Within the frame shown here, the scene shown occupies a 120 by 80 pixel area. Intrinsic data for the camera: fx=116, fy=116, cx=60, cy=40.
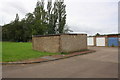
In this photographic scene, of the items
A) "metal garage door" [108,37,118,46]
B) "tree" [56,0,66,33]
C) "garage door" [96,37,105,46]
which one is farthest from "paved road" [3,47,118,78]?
"tree" [56,0,66,33]

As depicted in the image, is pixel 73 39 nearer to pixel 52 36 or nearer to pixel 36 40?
pixel 52 36

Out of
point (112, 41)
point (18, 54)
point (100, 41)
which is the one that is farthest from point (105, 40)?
point (18, 54)

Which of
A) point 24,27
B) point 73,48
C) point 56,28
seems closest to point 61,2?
point 56,28

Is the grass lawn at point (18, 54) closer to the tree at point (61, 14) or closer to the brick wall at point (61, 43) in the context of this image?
the brick wall at point (61, 43)

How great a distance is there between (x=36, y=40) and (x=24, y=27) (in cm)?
4226

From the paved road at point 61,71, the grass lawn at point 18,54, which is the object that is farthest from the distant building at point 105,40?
the paved road at point 61,71

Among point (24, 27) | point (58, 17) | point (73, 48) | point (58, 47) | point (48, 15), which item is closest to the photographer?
point (58, 47)

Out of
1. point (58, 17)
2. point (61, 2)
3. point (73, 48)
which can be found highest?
point (61, 2)

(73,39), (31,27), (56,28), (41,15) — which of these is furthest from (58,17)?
(73,39)

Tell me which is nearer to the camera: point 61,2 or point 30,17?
point 61,2

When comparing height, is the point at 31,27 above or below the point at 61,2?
below

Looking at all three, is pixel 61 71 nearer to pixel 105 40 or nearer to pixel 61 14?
pixel 105 40

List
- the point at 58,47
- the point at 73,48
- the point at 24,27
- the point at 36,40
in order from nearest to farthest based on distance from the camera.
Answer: the point at 58,47 < the point at 73,48 < the point at 36,40 < the point at 24,27

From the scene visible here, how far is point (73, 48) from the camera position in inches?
612
